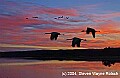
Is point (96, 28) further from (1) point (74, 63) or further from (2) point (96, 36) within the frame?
(1) point (74, 63)

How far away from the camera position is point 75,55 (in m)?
3.73

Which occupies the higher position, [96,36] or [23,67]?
[96,36]

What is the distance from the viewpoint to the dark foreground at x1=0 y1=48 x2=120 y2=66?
3682 millimetres

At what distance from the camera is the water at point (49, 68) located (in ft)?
12.0

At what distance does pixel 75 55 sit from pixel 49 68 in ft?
0.83

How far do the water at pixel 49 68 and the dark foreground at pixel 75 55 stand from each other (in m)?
0.04

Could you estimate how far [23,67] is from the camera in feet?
12.3

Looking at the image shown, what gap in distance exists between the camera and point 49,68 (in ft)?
12.2

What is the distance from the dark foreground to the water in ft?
0.13

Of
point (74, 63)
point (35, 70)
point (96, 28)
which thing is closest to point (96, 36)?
point (96, 28)

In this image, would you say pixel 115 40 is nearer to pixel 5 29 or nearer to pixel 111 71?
pixel 111 71

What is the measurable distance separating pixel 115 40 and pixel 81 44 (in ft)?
0.97

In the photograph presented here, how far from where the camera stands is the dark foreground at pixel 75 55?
3.68 m

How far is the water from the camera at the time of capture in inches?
144
